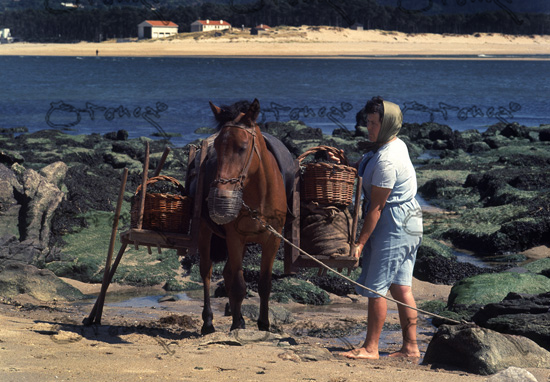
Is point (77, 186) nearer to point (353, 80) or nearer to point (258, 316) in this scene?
point (258, 316)

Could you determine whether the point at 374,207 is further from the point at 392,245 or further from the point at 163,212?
the point at 163,212

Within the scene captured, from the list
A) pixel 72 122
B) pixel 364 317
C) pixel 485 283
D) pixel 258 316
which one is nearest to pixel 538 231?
pixel 485 283

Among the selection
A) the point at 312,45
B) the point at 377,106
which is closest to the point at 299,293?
the point at 377,106

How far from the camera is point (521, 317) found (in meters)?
8.08

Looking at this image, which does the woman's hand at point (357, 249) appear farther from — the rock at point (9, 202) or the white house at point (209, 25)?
the white house at point (209, 25)

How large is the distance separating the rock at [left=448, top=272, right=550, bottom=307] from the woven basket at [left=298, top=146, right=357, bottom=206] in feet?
9.23

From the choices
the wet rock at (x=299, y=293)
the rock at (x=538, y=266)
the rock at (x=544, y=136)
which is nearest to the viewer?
the wet rock at (x=299, y=293)

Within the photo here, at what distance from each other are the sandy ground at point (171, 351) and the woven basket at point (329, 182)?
53.3 inches

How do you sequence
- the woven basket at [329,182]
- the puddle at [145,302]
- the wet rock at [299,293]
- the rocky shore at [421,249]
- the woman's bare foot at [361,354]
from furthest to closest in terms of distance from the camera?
the wet rock at [299,293]
the puddle at [145,302]
the rocky shore at [421,249]
the woven basket at [329,182]
the woman's bare foot at [361,354]

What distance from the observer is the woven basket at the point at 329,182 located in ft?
25.0

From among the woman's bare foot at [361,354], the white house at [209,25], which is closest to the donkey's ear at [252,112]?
the woman's bare foot at [361,354]

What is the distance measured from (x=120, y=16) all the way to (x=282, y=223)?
10706 cm

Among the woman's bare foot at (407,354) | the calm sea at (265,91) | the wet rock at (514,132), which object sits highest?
the woman's bare foot at (407,354)

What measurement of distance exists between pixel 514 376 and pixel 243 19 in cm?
11006
